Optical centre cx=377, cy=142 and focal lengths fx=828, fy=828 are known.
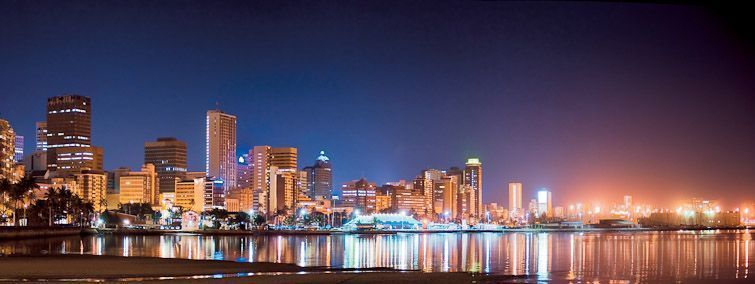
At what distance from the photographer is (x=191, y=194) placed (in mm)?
144875

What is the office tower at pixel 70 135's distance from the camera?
148875 millimetres

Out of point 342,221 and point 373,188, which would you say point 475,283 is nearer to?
point 342,221

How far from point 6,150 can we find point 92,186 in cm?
5167

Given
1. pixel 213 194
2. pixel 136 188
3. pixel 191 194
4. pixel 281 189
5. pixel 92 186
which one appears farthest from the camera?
pixel 281 189

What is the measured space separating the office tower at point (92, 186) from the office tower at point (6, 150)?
4543cm

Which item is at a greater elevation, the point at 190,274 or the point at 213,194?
the point at 190,274

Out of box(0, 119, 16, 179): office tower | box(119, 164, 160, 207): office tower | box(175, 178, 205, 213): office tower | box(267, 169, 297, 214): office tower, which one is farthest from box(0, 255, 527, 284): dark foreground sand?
box(267, 169, 297, 214): office tower

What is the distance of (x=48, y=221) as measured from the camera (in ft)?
272

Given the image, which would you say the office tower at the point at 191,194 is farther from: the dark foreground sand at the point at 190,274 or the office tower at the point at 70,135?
the dark foreground sand at the point at 190,274

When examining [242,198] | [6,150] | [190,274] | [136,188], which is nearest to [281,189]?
[242,198]

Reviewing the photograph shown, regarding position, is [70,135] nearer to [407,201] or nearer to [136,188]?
[136,188]

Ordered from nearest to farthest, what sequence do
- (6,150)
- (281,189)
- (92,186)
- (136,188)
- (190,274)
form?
(190,274) → (6,150) → (92,186) → (136,188) → (281,189)

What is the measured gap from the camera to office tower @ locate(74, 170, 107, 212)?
135 meters

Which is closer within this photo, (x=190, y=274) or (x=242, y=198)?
(x=190, y=274)
